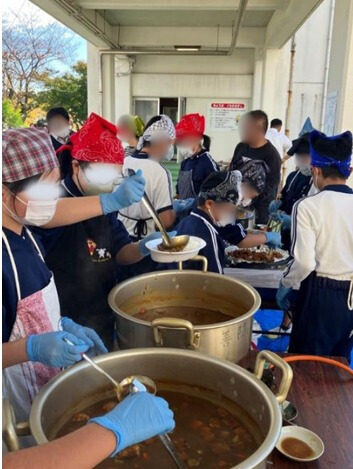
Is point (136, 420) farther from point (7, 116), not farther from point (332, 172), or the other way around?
point (332, 172)


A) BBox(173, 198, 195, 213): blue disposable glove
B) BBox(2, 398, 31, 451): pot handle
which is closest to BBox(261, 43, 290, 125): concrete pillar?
BBox(173, 198, 195, 213): blue disposable glove

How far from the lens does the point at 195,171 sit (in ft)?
→ 12.8

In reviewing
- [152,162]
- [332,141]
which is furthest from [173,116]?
[332,141]

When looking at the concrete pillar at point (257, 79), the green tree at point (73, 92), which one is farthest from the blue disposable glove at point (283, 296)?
the green tree at point (73, 92)

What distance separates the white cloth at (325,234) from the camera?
2016 mm

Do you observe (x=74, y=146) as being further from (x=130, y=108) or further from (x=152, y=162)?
(x=130, y=108)

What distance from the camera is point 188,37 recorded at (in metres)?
8.80

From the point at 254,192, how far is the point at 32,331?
191cm

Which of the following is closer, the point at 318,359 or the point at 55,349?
the point at 55,349

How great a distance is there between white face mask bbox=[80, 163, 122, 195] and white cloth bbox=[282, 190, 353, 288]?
0.90 m

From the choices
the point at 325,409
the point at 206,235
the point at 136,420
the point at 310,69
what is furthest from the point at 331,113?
the point at 310,69

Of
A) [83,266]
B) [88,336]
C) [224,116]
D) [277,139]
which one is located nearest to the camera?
[88,336]

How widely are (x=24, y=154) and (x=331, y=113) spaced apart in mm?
3154

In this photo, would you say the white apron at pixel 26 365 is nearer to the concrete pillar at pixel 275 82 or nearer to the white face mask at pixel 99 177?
the white face mask at pixel 99 177
